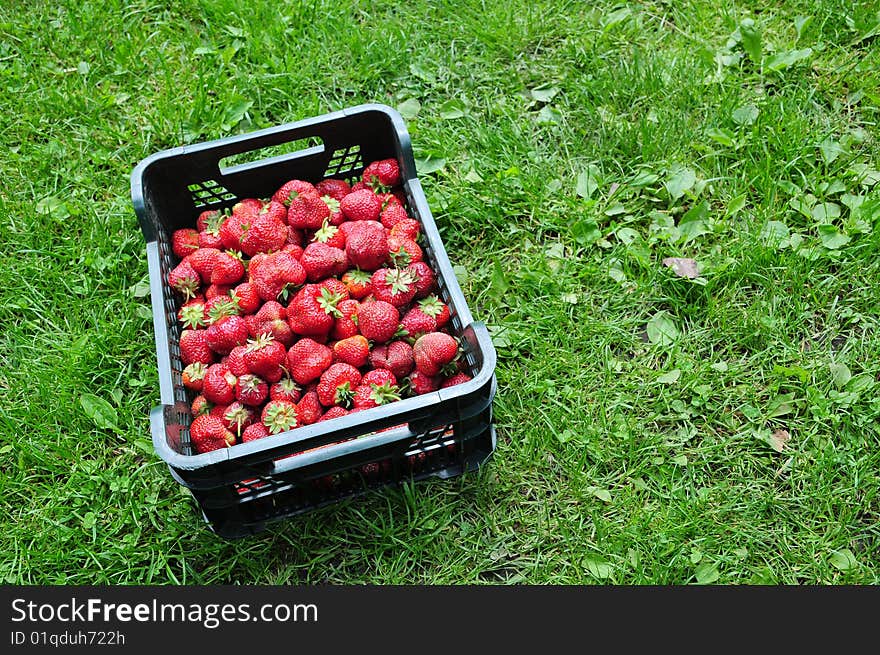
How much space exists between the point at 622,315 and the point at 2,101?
2172mm

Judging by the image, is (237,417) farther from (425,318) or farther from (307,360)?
(425,318)

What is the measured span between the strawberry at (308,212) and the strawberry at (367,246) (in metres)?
0.13

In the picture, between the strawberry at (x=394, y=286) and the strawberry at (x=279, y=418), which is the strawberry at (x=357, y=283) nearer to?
the strawberry at (x=394, y=286)

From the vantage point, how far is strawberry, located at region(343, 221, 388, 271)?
204 centimetres

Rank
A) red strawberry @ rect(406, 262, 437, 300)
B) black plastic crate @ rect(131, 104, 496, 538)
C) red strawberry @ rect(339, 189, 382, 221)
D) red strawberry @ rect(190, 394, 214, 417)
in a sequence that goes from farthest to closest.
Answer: red strawberry @ rect(339, 189, 382, 221) → red strawberry @ rect(406, 262, 437, 300) → red strawberry @ rect(190, 394, 214, 417) → black plastic crate @ rect(131, 104, 496, 538)

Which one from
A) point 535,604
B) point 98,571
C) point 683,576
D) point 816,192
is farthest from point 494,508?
point 816,192

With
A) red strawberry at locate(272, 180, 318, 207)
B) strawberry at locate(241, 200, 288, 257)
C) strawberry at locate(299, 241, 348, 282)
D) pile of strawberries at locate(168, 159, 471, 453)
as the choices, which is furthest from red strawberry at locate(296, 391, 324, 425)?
red strawberry at locate(272, 180, 318, 207)

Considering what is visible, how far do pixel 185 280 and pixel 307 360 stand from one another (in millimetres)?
416

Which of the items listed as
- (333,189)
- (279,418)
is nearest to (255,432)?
(279,418)

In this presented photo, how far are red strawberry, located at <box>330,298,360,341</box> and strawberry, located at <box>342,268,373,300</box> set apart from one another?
6 cm

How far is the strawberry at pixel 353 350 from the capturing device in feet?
6.39

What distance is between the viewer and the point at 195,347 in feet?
6.58

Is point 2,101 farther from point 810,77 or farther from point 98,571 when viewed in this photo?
point 810,77

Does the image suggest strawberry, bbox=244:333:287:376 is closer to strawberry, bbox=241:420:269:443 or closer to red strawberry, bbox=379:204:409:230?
strawberry, bbox=241:420:269:443
